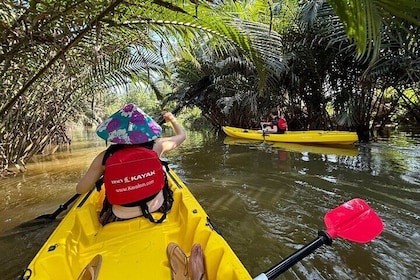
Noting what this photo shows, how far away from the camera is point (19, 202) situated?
5.14 m

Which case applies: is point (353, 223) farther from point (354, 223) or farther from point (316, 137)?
point (316, 137)

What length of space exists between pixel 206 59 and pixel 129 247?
14.0 meters

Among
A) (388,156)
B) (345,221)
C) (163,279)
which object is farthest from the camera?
(388,156)

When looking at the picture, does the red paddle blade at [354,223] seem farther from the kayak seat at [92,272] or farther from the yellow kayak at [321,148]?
the yellow kayak at [321,148]

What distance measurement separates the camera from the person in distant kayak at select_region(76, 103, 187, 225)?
2318 mm

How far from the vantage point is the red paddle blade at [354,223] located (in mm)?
2045

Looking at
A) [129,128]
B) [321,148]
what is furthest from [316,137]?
[129,128]

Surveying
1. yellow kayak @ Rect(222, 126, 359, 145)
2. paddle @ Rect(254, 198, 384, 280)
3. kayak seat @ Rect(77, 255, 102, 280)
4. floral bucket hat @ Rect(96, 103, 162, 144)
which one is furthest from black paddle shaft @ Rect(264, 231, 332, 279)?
yellow kayak @ Rect(222, 126, 359, 145)

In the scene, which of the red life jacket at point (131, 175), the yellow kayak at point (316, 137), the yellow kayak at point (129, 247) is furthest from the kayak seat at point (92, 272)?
the yellow kayak at point (316, 137)

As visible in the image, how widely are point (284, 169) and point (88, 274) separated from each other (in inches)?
214

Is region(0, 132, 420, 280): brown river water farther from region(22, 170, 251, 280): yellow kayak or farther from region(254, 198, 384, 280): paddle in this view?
region(22, 170, 251, 280): yellow kayak

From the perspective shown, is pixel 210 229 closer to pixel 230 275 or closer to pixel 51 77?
pixel 230 275

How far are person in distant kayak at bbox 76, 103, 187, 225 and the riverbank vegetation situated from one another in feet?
1.89

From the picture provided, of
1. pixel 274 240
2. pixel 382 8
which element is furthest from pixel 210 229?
pixel 382 8
